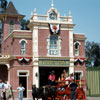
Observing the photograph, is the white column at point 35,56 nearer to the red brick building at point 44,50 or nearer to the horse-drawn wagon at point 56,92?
the red brick building at point 44,50

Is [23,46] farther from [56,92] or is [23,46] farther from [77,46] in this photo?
[56,92]

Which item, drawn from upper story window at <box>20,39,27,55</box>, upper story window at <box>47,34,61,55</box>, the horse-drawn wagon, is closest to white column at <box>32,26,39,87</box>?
upper story window at <box>20,39,27,55</box>

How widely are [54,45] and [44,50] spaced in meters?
1.29

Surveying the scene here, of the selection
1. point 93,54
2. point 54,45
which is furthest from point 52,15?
point 93,54

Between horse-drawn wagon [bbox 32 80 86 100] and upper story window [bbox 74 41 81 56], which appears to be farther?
upper story window [bbox 74 41 81 56]

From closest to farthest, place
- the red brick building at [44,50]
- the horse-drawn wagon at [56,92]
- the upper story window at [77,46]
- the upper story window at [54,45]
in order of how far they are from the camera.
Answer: the horse-drawn wagon at [56,92]
the red brick building at [44,50]
the upper story window at [54,45]
the upper story window at [77,46]

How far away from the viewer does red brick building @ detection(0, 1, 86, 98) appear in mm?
27469

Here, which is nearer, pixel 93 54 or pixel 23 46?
pixel 23 46

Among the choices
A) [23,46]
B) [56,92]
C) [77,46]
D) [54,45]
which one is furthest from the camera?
[77,46]

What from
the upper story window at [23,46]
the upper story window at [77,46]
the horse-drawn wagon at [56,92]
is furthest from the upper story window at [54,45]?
the horse-drawn wagon at [56,92]

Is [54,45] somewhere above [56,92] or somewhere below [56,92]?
above

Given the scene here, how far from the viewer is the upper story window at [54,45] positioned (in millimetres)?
28188

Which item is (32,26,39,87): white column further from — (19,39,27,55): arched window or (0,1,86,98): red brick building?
(19,39,27,55): arched window

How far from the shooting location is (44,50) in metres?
27.8
